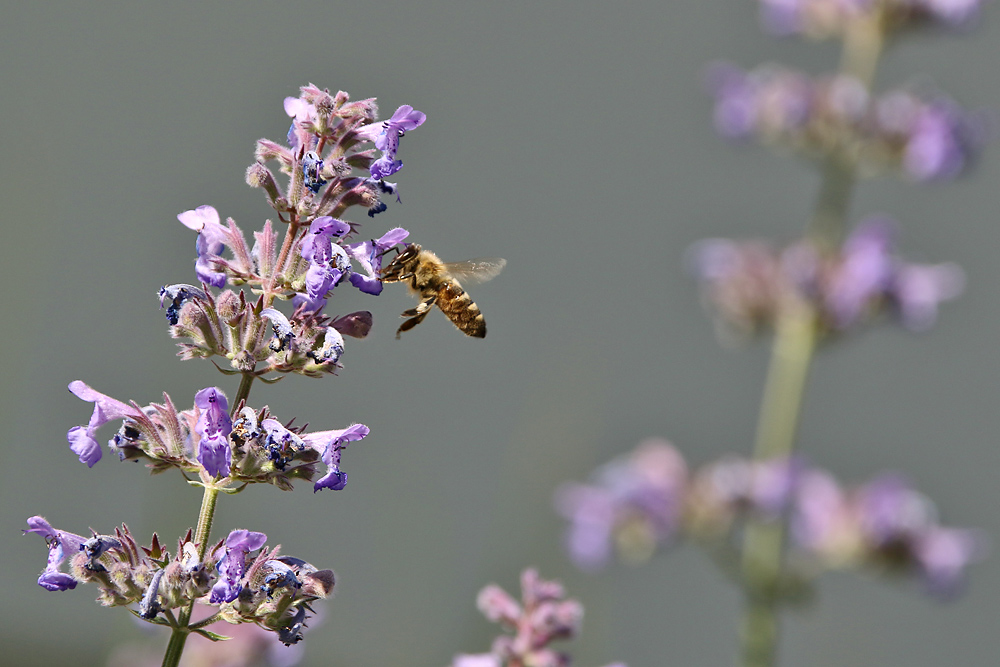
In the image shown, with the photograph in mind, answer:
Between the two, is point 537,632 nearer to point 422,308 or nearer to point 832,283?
point 422,308

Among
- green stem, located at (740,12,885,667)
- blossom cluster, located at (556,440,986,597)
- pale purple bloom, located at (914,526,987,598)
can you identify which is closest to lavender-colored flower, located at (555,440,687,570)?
blossom cluster, located at (556,440,986,597)

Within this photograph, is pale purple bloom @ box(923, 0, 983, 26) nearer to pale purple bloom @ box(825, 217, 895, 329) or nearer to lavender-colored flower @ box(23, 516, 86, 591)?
pale purple bloom @ box(825, 217, 895, 329)

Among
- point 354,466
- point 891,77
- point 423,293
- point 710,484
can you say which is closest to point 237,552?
point 423,293

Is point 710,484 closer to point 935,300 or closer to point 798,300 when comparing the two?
point 798,300

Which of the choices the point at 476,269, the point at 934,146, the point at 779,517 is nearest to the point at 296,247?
the point at 476,269

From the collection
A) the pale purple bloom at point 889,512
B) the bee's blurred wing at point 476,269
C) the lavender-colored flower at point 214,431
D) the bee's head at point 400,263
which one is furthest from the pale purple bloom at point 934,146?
the lavender-colored flower at point 214,431

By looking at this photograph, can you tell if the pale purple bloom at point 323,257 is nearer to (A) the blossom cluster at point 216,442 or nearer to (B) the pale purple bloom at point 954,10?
(A) the blossom cluster at point 216,442

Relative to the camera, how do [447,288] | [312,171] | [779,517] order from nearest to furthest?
[312,171], [447,288], [779,517]
